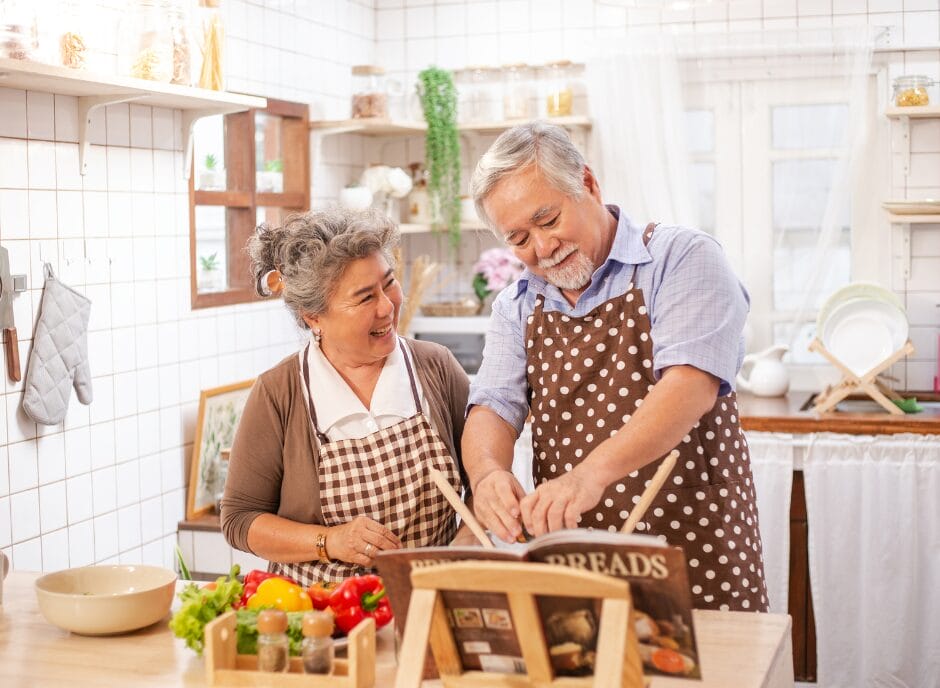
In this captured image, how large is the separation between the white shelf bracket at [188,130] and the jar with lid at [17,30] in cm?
86

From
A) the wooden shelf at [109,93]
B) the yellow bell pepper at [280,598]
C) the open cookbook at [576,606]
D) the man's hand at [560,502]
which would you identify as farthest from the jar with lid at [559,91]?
the open cookbook at [576,606]

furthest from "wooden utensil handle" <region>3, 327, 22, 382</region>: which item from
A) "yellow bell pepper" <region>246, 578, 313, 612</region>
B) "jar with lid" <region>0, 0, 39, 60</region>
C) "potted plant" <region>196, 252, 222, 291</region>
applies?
"yellow bell pepper" <region>246, 578, 313, 612</region>

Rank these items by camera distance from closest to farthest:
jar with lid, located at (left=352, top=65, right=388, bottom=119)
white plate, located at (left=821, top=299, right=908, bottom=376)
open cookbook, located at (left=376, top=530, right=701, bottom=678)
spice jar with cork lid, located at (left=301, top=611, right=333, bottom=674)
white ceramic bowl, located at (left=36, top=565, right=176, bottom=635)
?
open cookbook, located at (left=376, top=530, right=701, bottom=678) < spice jar with cork lid, located at (left=301, top=611, right=333, bottom=674) < white ceramic bowl, located at (left=36, top=565, right=176, bottom=635) < white plate, located at (left=821, top=299, right=908, bottom=376) < jar with lid, located at (left=352, top=65, right=388, bottom=119)

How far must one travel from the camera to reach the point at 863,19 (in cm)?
452

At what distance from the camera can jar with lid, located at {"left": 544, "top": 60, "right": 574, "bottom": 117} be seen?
475 centimetres

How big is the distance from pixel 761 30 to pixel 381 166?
1.62 meters

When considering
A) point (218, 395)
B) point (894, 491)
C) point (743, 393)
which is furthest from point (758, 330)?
point (218, 395)

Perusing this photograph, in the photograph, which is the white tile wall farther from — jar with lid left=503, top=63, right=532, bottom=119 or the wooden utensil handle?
jar with lid left=503, top=63, right=532, bottom=119

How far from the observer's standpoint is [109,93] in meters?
3.09

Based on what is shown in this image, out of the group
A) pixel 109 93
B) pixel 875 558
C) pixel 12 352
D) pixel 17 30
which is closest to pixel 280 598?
pixel 12 352

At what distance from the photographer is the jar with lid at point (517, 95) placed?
4.82 metres

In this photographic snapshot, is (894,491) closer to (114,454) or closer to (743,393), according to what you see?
(743,393)

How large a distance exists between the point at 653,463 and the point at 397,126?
8.90 ft

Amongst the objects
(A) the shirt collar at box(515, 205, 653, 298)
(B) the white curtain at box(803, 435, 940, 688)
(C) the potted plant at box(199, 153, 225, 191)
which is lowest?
(B) the white curtain at box(803, 435, 940, 688)
